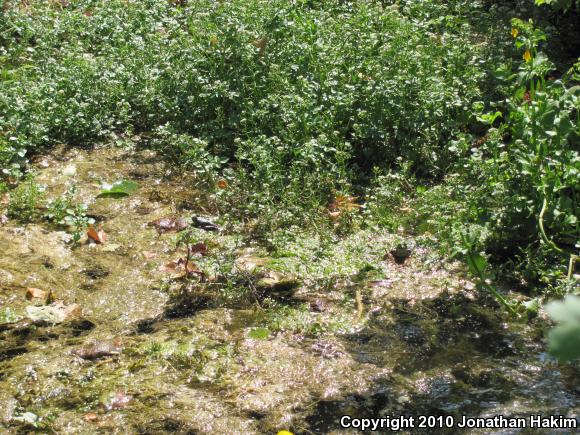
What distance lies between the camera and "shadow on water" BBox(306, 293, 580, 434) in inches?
124

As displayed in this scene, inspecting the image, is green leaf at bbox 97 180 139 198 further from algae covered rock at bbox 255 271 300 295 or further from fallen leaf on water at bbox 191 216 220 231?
algae covered rock at bbox 255 271 300 295

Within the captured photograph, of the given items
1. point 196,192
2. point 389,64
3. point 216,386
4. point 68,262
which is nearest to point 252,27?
point 389,64

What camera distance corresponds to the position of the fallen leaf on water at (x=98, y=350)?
3.58 metres

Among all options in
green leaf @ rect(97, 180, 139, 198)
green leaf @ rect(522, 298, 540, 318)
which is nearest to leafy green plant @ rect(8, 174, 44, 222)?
green leaf @ rect(97, 180, 139, 198)

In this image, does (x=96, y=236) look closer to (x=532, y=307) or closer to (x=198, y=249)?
(x=198, y=249)

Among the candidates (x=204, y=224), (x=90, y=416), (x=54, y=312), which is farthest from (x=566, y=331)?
(x=204, y=224)

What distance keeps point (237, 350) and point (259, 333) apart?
19cm

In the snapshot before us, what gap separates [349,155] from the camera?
5.03 m

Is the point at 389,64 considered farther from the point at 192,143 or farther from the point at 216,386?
the point at 216,386

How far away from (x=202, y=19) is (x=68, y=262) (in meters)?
2.75

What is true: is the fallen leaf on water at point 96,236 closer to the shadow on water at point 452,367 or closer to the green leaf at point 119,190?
the green leaf at point 119,190

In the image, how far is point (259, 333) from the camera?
3.78 meters

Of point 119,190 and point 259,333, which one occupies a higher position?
point 119,190

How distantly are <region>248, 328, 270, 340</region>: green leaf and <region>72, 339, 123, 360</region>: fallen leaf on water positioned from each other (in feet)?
2.12
